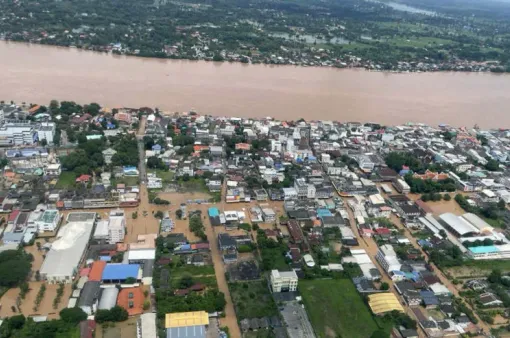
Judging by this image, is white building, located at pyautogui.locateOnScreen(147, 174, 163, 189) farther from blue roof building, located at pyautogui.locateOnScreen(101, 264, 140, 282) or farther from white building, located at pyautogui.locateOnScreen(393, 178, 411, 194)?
white building, located at pyautogui.locateOnScreen(393, 178, 411, 194)

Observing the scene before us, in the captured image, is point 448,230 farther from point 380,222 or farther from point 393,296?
point 393,296

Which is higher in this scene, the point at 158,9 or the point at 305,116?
the point at 158,9

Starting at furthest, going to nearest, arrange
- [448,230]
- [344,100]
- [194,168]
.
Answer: [344,100] → [194,168] → [448,230]

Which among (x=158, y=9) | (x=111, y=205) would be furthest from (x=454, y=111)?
(x=158, y=9)

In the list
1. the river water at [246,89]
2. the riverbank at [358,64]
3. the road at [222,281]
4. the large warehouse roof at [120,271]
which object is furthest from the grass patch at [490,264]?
the riverbank at [358,64]

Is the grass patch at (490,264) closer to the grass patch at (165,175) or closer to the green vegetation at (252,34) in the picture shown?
the grass patch at (165,175)

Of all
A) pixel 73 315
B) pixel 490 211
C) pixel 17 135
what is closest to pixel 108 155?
pixel 17 135

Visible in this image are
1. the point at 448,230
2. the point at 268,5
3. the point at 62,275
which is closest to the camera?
the point at 62,275
